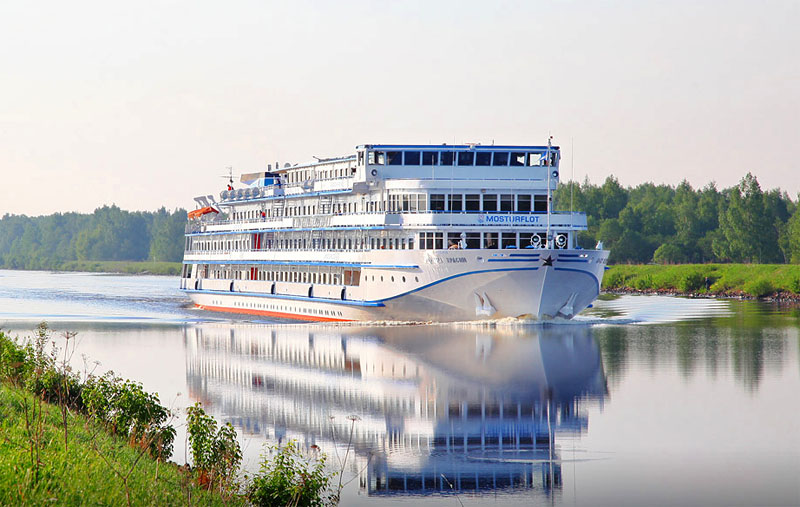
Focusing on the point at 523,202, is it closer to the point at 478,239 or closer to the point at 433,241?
the point at 478,239

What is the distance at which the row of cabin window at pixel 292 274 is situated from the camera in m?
55.4

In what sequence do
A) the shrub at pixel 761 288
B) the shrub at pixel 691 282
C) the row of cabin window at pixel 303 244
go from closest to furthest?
the row of cabin window at pixel 303 244, the shrub at pixel 761 288, the shrub at pixel 691 282

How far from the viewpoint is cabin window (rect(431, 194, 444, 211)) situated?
5128 cm

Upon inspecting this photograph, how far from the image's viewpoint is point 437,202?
51312mm

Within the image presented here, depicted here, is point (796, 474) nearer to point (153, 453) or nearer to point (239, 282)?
point (153, 453)

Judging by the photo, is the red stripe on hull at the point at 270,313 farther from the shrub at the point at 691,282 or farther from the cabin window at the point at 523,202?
the shrub at the point at 691,282

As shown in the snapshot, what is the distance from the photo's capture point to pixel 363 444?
2222 cm

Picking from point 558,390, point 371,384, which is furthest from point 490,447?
point 371,384

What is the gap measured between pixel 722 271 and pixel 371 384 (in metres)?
70.1

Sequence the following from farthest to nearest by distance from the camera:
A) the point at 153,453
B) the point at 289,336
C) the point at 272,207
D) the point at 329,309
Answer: the point at 272,207
the point at 329,309
the point at 289,336
the point at 153,453

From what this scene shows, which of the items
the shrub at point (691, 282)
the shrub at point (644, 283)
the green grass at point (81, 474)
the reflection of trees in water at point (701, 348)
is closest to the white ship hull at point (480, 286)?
the reflection of trees in water at point (701, 348)

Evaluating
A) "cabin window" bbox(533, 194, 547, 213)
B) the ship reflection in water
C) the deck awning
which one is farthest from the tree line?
the ship reflection in water

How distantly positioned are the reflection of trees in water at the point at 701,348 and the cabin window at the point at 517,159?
A: 9556 mm

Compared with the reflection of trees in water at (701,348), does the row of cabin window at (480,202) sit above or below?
above
